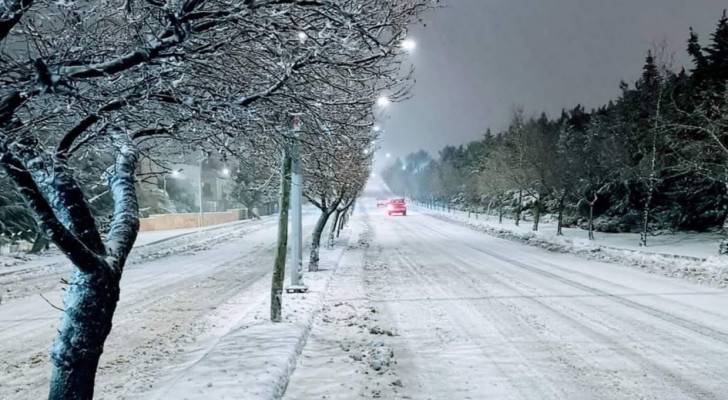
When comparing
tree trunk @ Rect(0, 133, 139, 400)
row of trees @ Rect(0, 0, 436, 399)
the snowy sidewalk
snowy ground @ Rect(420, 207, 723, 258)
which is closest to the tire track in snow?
the snowy sidewalk

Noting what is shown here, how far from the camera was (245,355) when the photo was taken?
23.9ft

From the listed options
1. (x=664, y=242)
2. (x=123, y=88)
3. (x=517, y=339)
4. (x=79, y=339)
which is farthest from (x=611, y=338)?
(x=664, y=242)

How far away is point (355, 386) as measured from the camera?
6.34 metres

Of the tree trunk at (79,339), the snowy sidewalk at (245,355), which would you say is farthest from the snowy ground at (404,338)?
the tree trunk at (79,339)

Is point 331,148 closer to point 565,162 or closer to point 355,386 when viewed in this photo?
point 355,386

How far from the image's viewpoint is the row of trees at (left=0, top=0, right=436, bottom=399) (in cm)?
322

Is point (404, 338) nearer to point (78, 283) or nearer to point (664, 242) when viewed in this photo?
point (78, 283)

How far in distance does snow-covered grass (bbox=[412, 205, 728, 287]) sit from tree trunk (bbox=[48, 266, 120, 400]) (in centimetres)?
1564

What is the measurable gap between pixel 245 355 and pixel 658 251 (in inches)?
831

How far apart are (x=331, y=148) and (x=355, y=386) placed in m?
3.10

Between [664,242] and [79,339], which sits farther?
[664,242]

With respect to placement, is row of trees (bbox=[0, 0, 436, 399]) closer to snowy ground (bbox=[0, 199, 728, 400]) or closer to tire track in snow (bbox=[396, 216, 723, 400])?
snowy ground (bbox=[0, 199, 728, 400])

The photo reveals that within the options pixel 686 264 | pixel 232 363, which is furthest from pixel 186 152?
pixel 686 264

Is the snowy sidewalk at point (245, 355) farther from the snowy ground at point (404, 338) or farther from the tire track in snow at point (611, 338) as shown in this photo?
the tire track in snow at point (611, 338)
